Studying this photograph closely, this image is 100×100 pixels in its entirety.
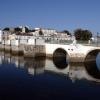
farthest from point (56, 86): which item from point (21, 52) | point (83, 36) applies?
point (83, 36)

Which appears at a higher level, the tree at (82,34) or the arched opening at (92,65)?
the tree at (82,34)

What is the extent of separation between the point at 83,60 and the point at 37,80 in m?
14.0

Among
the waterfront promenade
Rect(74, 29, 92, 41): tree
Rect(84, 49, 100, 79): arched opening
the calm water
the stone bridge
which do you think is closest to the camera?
the calm water

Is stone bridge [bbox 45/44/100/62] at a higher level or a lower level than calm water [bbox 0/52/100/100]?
higher

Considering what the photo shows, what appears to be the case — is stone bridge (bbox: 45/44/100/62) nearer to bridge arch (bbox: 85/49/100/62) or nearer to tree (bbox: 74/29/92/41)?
bridge arch (bbox: 85/49/100/62)

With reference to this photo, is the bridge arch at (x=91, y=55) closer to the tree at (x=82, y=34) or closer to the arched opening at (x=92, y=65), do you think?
the arched opening at (x=92, y=65)

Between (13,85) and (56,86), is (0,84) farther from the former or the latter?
(56,86)

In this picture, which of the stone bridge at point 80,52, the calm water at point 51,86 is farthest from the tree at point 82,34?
the calm water at point 51,86

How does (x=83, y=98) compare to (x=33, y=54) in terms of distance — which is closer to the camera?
(x=83, y=98)

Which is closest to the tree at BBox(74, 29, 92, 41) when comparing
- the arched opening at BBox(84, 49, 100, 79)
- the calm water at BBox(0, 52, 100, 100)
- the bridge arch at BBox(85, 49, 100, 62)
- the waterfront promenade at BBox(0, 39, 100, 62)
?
the waterfront promenade at BBox(0, 39, 100, 62)

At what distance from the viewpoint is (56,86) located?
78.1 feet

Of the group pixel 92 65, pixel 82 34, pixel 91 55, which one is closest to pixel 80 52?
pixel 91 55

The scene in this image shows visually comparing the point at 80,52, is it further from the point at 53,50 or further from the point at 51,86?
the point at 51,86

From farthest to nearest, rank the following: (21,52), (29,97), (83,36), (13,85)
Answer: (83,36) < (21,52) < (13,85) < (29,97)
